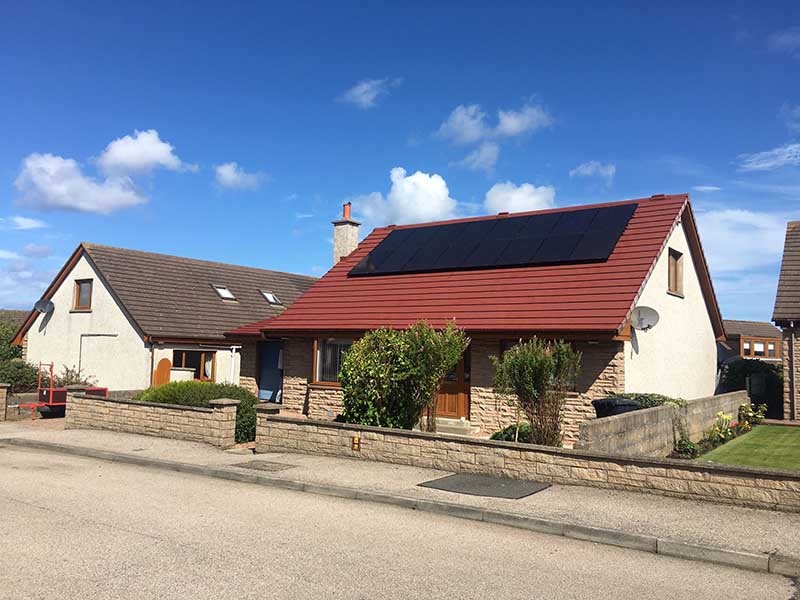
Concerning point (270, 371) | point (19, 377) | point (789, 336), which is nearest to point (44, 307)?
point (19, 377)

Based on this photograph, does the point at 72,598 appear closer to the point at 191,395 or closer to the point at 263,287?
the point at 191,395

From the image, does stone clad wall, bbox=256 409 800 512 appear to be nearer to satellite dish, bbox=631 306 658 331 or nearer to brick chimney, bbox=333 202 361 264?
satellite dish, bbox=631 306 658 331

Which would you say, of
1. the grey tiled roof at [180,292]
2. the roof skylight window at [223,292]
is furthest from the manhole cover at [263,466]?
the roof skylight window at [223,292]

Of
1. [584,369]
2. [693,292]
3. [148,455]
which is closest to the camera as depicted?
[148,455]

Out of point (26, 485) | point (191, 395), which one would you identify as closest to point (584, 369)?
point (191, 395)

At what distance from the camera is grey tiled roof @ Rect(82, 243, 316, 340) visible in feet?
83.0

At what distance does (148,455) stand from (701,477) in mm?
10018

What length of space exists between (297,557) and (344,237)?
21.4m

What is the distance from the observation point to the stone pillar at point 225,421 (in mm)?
14633

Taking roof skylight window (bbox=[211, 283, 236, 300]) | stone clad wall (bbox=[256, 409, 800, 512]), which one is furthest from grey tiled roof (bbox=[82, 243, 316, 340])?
stone clad wall (bbox=[256, 409, 800, 512])

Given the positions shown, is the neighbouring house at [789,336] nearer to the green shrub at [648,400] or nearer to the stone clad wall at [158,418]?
the green shrub at [648,400]

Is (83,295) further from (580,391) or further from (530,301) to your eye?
(580,391)

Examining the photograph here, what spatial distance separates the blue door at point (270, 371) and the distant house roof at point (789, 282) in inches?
636

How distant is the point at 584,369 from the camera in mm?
15523
